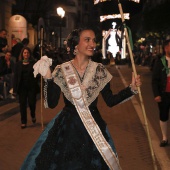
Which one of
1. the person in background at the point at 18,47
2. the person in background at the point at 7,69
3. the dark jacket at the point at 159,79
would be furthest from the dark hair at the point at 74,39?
the person in background at the point at 18,47

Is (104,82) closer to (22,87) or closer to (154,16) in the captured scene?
(22,87)

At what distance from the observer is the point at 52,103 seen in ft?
15.3

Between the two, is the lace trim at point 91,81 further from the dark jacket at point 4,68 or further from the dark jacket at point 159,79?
the dark jacket at point 4,68

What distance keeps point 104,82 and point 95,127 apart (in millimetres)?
449

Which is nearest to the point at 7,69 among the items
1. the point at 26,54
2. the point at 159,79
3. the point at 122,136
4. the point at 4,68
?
the point at 4,68

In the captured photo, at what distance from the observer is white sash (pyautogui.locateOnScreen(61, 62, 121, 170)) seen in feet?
14.3

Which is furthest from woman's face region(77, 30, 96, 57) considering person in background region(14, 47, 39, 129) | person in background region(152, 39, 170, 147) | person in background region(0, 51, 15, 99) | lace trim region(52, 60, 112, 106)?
person in background region(0, 51, 15, 99)

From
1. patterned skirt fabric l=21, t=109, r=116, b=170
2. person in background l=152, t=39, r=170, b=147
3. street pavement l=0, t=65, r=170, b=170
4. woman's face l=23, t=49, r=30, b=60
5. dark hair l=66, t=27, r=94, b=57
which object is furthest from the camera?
woman's face l=23, t=49, r=30, b=60

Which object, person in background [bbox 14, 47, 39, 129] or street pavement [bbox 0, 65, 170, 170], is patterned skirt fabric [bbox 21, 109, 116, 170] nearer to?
street pavement [bbox 0, 65, 170, 170]

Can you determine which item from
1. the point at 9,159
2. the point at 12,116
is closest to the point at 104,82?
the point at 9,159

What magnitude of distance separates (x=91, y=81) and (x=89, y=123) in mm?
417

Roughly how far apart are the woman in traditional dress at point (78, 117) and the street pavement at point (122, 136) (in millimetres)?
470

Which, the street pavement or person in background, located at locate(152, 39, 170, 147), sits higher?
person in background, located at locate(152, 39, 170, 147)

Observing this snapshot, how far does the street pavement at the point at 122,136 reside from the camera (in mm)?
7125
